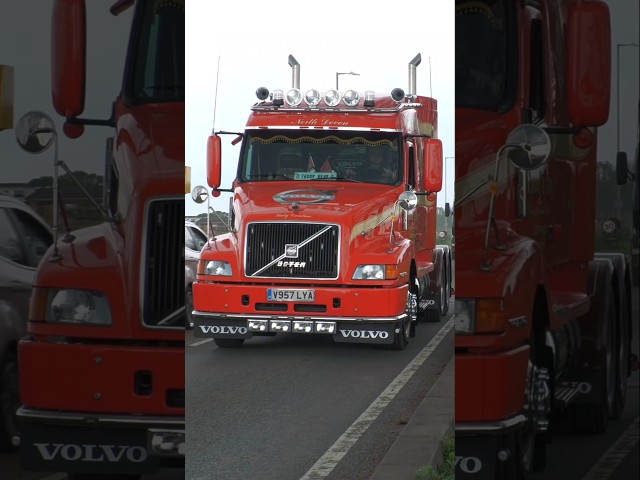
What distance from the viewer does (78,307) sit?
2918mm

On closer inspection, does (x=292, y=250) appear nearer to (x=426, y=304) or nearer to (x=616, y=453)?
(x=426, y=304)

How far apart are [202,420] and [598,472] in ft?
3.65

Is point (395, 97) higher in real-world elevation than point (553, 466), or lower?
higher

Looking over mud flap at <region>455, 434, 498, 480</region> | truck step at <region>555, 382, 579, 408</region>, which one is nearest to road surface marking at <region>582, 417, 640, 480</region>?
truck step at <region>555, 382, 579, 408</region>

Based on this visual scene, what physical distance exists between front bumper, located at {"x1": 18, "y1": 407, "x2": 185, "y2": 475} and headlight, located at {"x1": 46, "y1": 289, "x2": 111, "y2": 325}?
0.87 feet

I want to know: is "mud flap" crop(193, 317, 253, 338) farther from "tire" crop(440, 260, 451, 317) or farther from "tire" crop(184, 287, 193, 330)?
"tire" crop(440, 260, 451, 317)

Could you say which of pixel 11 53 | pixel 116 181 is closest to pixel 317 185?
pixel 116 181

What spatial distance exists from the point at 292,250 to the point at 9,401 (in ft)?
3.48

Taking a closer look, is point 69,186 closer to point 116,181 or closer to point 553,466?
point 116,181

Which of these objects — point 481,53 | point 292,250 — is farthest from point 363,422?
point 481,53

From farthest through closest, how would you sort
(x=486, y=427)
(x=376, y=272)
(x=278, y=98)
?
(x=376, y=272)
(x=278, y=98)
(x=486, y=427)

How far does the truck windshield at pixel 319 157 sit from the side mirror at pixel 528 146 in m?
0.62

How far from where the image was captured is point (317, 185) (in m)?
3.50

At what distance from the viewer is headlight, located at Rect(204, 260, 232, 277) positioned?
3.11 meters
